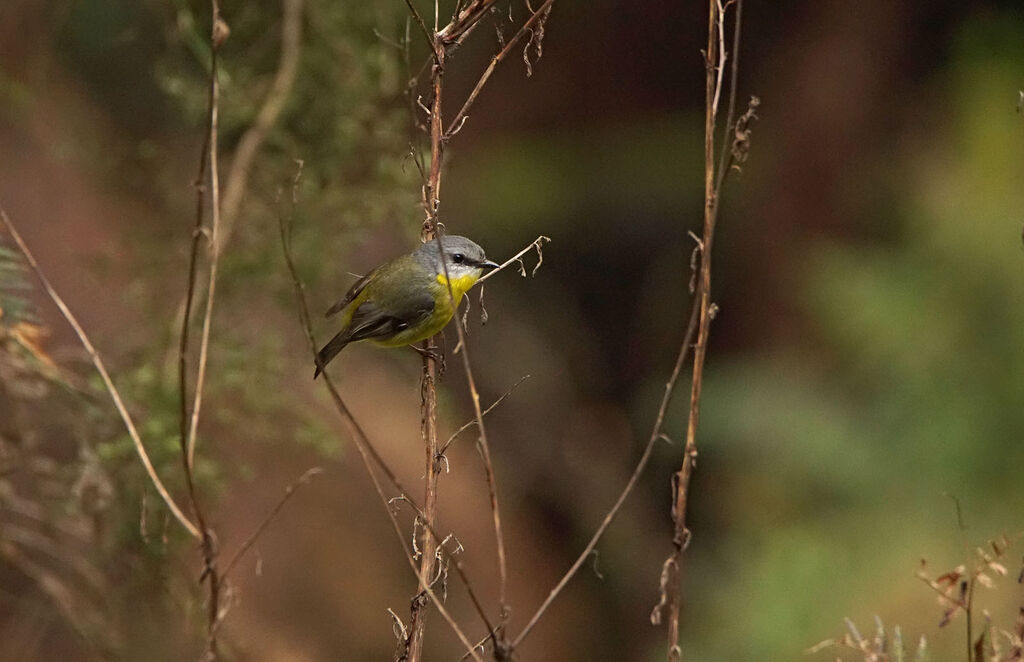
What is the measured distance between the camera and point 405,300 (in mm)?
2883

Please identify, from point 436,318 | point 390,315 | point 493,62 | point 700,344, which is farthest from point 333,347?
point 700,344

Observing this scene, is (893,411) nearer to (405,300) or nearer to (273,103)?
(405,300)

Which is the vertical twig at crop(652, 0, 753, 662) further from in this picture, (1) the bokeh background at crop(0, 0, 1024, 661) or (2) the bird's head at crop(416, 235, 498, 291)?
(2) the bird's head at crop(416, 235, 498, 291)

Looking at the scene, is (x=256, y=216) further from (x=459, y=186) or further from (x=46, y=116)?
(x=459, y=186)

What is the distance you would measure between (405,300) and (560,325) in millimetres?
4019

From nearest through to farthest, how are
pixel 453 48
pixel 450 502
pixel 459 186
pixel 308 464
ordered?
pixel 453 48, pixel 308 464, pixel 450 502, pixel 459 186

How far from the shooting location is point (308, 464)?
15.7 feet

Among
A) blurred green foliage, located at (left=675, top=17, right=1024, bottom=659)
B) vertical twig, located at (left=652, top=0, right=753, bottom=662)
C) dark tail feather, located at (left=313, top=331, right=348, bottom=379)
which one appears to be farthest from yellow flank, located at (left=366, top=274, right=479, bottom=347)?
blurred green foliage, located at (left=675, top=17, right=1024, bottom=659)

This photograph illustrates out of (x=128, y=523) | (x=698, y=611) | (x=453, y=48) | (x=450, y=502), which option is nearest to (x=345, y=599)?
(x=450, y=502)

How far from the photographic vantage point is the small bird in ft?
9.27

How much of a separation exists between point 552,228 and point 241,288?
11.7ft

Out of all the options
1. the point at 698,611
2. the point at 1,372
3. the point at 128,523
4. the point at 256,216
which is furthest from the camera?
the point at 698,611

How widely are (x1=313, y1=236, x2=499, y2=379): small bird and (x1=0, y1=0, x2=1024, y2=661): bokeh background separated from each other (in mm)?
149

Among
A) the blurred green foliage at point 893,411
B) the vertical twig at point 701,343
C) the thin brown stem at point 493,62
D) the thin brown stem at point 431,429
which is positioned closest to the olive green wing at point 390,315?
the thin brown stem at point 431,429
